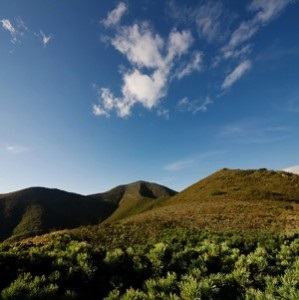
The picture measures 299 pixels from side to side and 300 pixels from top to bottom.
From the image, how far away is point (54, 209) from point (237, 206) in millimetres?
104633

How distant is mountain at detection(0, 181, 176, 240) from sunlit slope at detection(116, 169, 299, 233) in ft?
109

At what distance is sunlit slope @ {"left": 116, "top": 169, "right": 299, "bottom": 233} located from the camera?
38.9 m

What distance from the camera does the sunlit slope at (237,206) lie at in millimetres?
38875

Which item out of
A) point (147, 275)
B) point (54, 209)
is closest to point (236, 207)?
point (147, 275)

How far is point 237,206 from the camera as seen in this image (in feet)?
175

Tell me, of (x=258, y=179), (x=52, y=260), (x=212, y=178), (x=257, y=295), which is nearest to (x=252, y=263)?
(x=257, y=295)

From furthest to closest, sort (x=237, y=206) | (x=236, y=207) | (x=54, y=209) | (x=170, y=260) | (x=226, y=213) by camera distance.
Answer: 1. (x=54, y=209)
2. (x=237, y=206)
3. (x=236, y=207)
4. (x=226, y=213)
5. (x=170, y=260)

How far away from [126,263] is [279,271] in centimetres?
513

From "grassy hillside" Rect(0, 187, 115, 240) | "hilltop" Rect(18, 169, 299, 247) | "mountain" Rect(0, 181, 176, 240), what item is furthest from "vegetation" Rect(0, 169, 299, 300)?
"grassy hillside" Rect(0, 187, 115, 240)

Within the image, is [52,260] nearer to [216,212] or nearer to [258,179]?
[216,212]

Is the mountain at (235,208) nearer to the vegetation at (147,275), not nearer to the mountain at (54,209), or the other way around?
the vegetation at (147,275)

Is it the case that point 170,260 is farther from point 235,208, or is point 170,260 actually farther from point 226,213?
point 235,208

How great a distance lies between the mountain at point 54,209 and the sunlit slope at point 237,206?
33.1 m

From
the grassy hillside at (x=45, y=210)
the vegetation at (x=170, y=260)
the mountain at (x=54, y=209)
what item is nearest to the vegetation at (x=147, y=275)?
the vegetation at (x=170, y=260)
